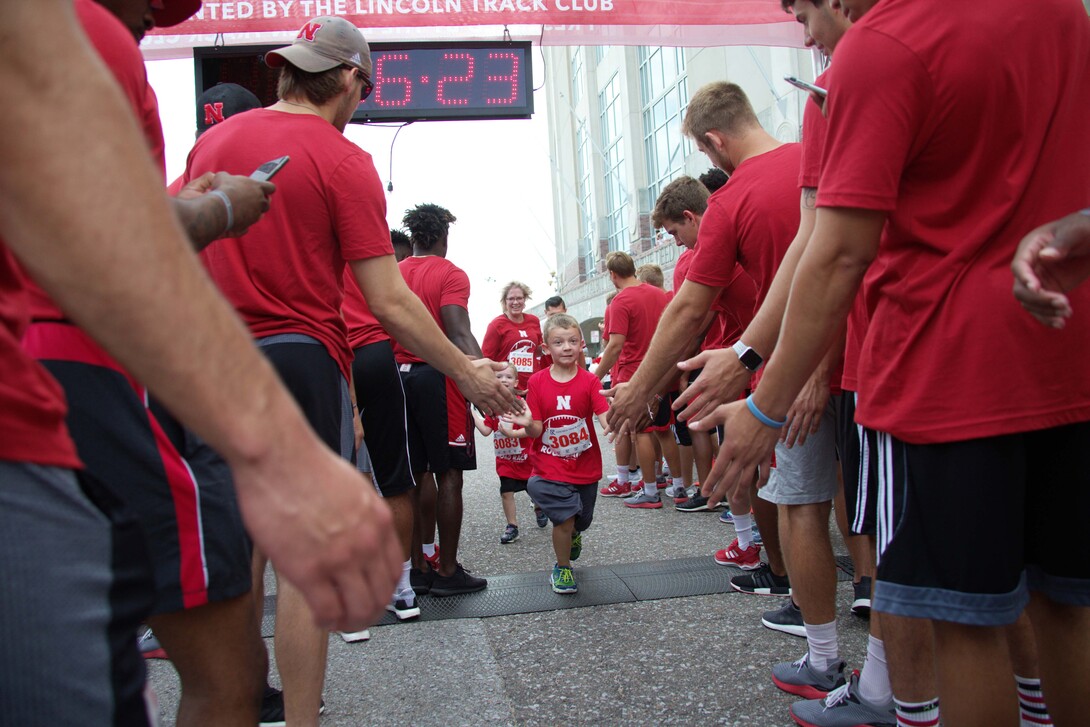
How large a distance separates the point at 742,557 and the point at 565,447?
1.21 m

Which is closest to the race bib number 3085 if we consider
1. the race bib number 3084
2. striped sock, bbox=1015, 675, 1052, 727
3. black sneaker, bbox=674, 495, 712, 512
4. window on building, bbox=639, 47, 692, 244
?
black sneaker, bbox=674, 495, 712, 512

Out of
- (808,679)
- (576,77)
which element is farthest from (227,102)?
(576,77)

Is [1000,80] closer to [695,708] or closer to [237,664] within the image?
[237,664]

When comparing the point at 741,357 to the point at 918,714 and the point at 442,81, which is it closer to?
the point at 918,714

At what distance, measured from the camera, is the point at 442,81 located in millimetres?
7148

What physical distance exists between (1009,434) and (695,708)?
175 cm

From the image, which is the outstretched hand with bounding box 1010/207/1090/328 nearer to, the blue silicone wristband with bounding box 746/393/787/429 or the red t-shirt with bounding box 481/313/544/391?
the blue silicone wristband with bounding box 746/393/787/429

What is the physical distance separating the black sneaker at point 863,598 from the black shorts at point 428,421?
2.19 m

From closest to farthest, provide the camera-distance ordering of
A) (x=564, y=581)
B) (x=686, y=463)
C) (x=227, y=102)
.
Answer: (x=227, y=102), (x=564, y=581), (x=686, y=463)

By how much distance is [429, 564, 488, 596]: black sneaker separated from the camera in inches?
176

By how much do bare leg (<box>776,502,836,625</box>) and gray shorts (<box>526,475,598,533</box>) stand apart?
5.28ft

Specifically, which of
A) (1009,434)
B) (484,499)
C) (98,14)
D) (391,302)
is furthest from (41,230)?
(484,499)

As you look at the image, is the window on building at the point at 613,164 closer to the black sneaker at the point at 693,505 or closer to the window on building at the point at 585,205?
the window on building at the point at 585,205

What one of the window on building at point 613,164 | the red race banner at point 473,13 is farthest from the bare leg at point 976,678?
the window on building at point 613,164
